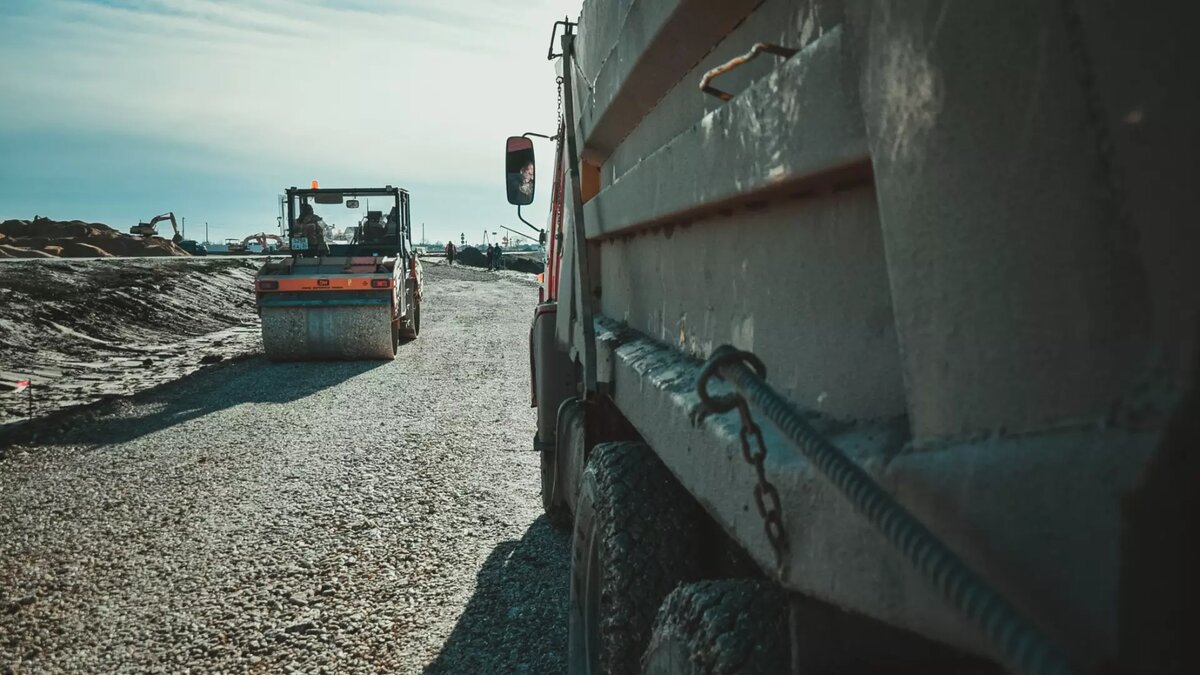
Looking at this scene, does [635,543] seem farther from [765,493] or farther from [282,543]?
[282,543]

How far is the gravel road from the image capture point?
3098 millimetres

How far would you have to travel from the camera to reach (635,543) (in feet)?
5.71

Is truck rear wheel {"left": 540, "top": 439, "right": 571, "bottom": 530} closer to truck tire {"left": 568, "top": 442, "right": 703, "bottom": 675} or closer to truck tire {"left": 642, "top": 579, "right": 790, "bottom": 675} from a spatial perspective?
truck tire {"left": 568, "top": 442, "right": 703, "bottom": 675}

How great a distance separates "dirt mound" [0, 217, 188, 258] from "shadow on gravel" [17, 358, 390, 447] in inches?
938

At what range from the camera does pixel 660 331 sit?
6.40 feet

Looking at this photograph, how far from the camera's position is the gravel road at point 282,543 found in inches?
122

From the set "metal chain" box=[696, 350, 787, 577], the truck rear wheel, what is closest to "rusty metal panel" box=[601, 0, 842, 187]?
"metal chain" box=[696, 350, 787, 577]

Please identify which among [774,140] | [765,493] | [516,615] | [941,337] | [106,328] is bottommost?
[516,615]

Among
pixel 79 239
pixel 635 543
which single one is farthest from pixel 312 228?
pixel 79 239

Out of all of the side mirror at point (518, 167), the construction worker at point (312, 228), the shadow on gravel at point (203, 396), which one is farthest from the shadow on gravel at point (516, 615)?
the construction worker at point (312, 228)

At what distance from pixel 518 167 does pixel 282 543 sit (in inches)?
76.2

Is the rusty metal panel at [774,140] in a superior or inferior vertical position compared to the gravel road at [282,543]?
superior

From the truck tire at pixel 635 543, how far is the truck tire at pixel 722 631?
337 millimetres

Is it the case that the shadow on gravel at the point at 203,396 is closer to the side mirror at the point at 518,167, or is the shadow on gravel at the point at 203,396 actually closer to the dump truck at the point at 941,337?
the side mirror at the point at 518,167
